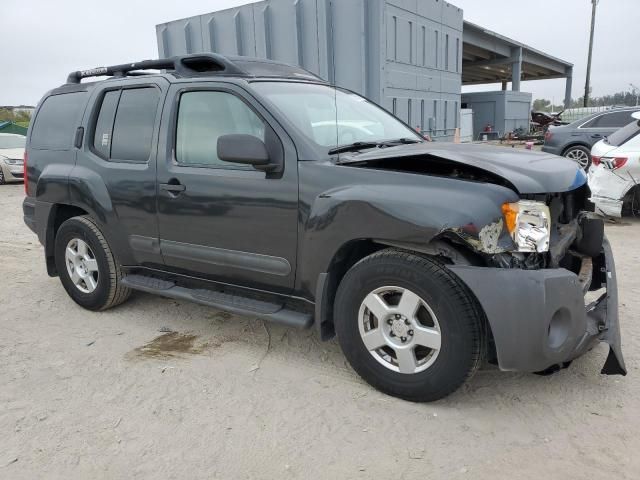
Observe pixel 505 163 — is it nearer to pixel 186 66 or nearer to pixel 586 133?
pixel 186 66

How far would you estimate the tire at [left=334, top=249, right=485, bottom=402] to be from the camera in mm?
2641

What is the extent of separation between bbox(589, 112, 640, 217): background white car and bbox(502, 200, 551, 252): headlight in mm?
5062

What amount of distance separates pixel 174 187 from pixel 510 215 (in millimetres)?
2193

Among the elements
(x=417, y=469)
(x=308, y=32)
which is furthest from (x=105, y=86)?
(x=308, y=32)

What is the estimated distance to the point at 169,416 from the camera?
2.87m

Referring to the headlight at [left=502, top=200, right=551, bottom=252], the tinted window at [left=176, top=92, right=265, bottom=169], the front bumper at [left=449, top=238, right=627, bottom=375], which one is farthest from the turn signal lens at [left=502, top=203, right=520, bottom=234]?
the tinted window at [left=176, top=92, right=265, bottom=169]

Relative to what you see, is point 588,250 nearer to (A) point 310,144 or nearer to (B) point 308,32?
(A) point 310,144

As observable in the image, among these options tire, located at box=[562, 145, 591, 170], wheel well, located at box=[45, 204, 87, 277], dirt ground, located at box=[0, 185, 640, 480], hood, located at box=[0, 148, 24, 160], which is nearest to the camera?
dirt ground, located at box=[0, 185, 640, 480]

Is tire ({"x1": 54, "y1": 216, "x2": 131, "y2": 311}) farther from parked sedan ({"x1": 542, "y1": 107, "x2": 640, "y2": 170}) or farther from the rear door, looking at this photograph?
parked sedan ({"x1": 542, "y1": 107, "x2": 640, "y2": 170})

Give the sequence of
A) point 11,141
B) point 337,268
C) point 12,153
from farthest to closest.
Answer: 1. point 11,141
2. point 12,153
3. point 337,268

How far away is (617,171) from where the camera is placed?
23.0 feet

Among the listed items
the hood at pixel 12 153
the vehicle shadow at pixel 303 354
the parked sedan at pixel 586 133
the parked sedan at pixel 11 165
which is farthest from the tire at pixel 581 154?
the hood at pixel 12 153

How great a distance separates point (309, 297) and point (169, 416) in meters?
1.02

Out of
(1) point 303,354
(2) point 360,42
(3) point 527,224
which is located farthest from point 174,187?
(2) point 360,42
